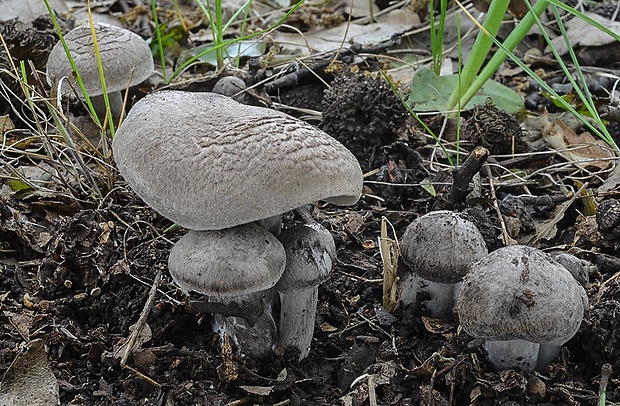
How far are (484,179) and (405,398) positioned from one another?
151 centimetres

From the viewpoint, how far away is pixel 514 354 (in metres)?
2.33

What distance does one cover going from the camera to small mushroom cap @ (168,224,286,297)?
206cm

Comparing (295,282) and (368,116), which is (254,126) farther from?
(368,116)

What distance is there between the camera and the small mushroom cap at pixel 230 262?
2.06 metres

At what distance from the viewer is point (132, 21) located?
542 cm

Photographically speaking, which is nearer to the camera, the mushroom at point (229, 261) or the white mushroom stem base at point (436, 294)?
the mushroom at point (229, 261)

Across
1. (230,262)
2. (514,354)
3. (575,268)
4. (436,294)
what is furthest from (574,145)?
(230,262)

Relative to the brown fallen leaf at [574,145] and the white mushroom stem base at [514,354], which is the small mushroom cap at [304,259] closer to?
the white mushroom stem base at [514,354]

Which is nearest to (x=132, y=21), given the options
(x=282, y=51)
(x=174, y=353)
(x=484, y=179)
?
(x=282, y=51)

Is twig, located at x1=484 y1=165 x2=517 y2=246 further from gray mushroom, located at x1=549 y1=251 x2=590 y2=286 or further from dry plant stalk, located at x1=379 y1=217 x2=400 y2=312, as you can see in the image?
dry plant stalk, located at x1=379 y1=217 x2=400 y2=312

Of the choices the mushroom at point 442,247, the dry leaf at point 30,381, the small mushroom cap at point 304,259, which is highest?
the small mushroom cap at point 304,259

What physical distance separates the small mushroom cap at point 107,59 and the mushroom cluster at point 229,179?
149cm

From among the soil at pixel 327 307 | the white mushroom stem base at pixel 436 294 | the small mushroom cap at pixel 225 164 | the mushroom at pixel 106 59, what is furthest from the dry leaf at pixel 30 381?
the mushroom at pixel 106 59

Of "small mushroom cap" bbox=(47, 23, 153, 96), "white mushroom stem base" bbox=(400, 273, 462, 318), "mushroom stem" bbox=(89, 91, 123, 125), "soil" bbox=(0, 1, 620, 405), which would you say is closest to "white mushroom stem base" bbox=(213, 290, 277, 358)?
"soil" bbox=(0, 1, 620, 405)
